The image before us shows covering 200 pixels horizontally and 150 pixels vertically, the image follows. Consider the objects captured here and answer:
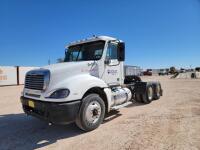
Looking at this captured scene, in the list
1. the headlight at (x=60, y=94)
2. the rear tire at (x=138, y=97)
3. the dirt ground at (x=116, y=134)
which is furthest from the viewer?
the rear tire at (x=138, y=97)

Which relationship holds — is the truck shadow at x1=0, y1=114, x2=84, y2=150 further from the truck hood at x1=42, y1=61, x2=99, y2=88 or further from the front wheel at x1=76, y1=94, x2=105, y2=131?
the truck hood at x1=42, y1=61, x2=99, y2=88

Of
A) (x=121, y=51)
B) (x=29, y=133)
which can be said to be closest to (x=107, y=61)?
(x=121, y=51)

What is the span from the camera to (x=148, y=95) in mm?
8883

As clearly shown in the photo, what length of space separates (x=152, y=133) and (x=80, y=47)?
143 inches

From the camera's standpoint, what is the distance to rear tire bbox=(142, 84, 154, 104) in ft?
28.3

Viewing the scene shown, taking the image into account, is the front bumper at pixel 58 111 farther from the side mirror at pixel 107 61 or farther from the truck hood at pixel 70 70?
the side mirror at pixel 107 61

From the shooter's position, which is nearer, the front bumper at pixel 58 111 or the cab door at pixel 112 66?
the front bumper at pixel 58 111

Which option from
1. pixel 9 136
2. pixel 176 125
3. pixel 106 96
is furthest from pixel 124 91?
pixel 9 136

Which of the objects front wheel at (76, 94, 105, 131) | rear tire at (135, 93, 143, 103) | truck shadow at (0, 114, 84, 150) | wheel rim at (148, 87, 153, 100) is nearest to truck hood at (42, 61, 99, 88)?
front wheel at (76, 94, 105, 131)

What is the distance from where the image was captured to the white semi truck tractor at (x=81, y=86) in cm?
440

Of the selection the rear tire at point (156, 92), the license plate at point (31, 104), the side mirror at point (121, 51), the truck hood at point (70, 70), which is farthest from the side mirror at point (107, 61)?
the rear tire at point (156, 92)

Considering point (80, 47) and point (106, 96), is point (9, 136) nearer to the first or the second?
point (106, 96)

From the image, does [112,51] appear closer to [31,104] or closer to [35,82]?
[35,82]

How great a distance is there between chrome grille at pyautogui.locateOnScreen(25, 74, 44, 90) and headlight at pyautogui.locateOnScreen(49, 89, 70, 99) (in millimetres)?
436
